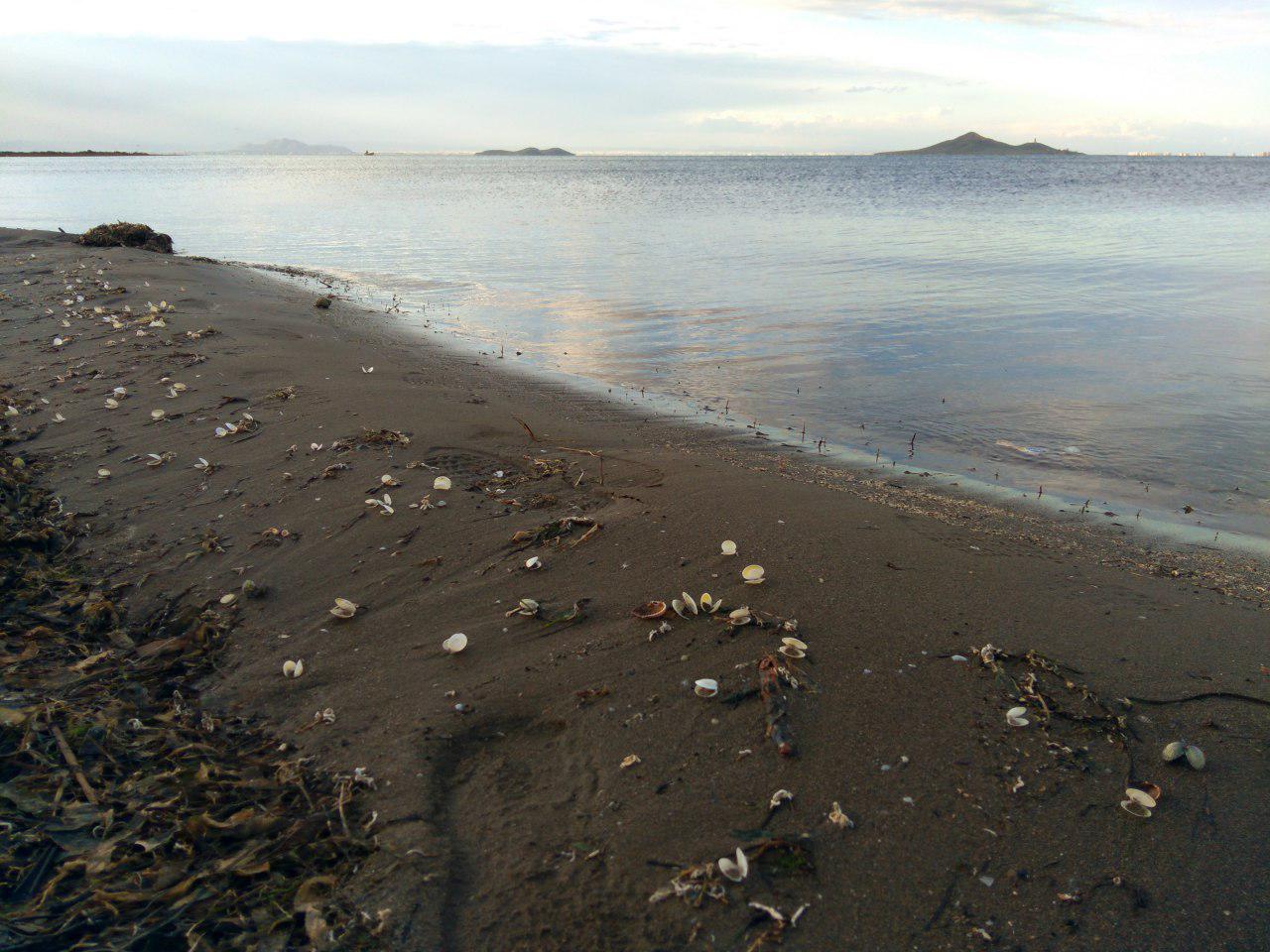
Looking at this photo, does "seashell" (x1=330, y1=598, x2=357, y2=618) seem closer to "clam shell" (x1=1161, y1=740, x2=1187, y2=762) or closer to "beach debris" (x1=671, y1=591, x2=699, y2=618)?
"beach debris" (x1=671, y1=591, x2=699, y2=618)

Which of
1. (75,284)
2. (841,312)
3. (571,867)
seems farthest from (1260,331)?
(75,284)

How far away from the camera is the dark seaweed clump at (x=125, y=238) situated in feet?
54.2

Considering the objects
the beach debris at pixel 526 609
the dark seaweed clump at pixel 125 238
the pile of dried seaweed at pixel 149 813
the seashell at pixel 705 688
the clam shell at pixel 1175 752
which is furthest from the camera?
the dark seaweed clump at pixel 125 238

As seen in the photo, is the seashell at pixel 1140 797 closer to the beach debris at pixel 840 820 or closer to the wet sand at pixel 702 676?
the wet sand at pixel 702 676

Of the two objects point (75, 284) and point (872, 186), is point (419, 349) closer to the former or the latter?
point (75, 284)

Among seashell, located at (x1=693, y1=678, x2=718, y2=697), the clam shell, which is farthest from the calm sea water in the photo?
seashell, located at (x1=693, y1=678, x2=718, y2=697)

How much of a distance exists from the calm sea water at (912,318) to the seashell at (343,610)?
15.7 ft

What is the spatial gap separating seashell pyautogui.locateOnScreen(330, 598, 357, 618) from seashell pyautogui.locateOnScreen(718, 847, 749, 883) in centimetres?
234

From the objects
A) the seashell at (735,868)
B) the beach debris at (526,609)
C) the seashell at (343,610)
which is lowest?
the seashell at (735,868)

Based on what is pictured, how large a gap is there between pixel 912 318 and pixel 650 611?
1095 cm

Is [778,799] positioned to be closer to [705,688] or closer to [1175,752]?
[705,688]

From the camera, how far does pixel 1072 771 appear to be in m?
2.65

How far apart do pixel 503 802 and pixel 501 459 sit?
133 inches

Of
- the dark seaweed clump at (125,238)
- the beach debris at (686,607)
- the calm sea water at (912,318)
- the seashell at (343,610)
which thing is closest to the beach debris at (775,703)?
the beach debris at (686,607)
